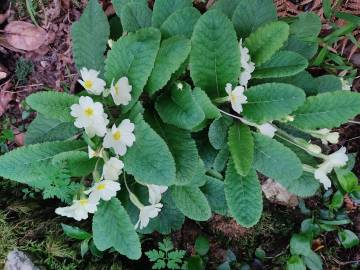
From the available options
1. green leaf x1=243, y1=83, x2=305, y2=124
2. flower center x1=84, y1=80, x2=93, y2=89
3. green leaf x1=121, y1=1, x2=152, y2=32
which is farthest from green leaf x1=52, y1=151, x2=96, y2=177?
green leaf x1=243, y1=83, x2=305, y2=124

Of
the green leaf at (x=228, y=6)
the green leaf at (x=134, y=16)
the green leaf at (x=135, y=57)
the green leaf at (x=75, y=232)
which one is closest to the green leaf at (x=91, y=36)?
the green leaf at (x=134, y=16)

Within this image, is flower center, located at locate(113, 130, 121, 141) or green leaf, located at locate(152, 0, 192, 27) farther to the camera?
green leaf, located at locate(152, 0, 192, 27)

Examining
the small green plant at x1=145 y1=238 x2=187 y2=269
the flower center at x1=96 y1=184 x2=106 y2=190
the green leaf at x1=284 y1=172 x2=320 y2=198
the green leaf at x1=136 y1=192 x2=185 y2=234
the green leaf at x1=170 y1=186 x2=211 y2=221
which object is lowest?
the small green plant at x1=145 y1=238 x2=187 y2=269

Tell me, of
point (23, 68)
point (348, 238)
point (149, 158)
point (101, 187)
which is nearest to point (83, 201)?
point (101, 187)

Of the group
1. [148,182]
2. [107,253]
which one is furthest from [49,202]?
[148,182]

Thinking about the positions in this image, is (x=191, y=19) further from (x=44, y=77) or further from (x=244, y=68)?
(x=44, y=77)

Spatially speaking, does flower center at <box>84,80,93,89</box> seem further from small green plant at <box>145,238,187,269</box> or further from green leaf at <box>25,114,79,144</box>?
small green plant at <box>145,238,187,269</box>

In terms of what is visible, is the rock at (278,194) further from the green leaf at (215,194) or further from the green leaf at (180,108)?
the green leaf at (180,108)

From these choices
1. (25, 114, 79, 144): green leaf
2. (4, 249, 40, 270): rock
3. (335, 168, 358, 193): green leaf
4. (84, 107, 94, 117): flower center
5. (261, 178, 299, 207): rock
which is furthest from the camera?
(261, 178, 299, 207): rock
